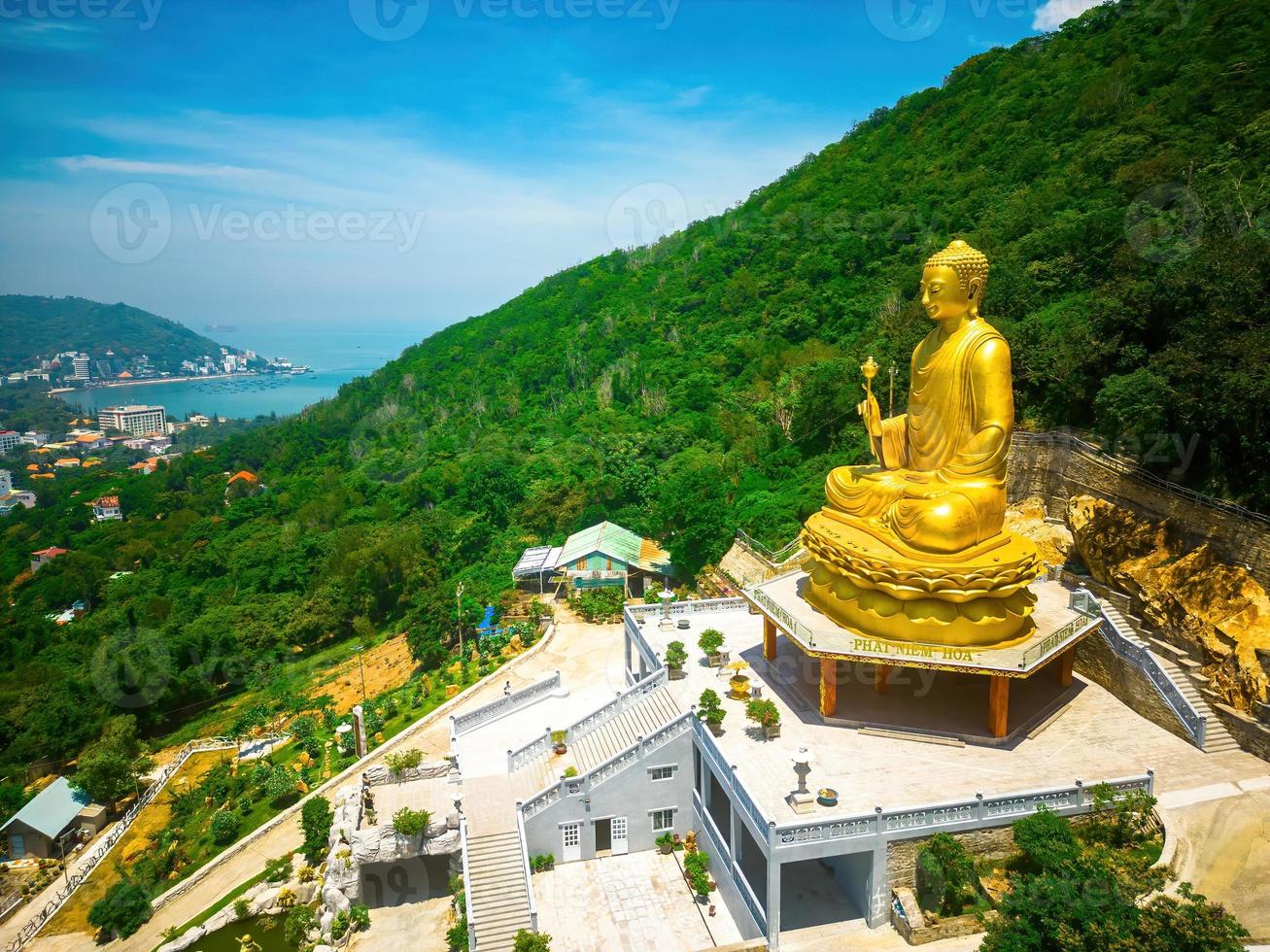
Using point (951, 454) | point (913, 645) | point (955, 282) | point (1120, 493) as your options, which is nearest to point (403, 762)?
point (913, 645)

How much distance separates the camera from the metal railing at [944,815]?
42.1ft

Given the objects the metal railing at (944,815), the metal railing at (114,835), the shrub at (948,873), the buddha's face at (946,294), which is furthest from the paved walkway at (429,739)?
the buddha's face at (946,294)

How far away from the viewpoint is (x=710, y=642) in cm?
1894

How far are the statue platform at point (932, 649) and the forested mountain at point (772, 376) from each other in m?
4.75

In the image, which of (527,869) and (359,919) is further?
(359,919)

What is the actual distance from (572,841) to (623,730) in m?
2.42

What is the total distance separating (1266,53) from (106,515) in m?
88.3

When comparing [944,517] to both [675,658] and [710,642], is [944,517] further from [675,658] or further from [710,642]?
[675,658]

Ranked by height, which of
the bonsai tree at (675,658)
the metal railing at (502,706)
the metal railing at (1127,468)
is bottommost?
the metal railing at (502,706)

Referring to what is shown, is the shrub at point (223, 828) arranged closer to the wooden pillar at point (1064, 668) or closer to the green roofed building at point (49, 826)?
the green roofed building at point (49, 826)

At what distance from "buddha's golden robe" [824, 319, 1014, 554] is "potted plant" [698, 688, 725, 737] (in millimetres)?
4645

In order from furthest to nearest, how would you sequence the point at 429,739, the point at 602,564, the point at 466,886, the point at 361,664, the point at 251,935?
the point at 361,664, the point at 602,564, the point at 429,739, the point at 251,935, the point at 466,886

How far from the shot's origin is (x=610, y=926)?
14.3 metres

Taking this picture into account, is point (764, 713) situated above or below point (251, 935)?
above
